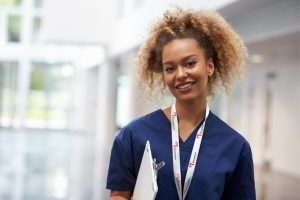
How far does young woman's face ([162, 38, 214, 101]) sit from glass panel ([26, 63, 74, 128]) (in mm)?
24425

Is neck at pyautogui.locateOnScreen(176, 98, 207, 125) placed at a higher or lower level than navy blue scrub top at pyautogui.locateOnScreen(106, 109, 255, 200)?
higher

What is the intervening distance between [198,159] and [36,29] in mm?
25200

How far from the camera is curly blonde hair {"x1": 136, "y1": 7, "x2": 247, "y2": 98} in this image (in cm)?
180

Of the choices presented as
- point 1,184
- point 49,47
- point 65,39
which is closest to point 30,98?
point 49,47

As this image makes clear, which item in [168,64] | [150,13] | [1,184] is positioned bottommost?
[1,184]

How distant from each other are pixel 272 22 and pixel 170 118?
21.9 ft

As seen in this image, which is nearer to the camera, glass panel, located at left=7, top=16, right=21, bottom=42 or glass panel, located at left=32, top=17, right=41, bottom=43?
glass panel, located at left=32, top=17, right=41, bottom=43

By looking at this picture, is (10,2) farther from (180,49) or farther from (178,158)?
(178,158)

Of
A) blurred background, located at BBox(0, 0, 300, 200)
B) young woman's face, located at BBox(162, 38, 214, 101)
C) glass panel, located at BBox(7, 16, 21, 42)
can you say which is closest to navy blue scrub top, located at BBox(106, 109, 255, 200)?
young woman's face, located at BBox(162, 38, 214, 101)

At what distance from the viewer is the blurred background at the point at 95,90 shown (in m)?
8.17

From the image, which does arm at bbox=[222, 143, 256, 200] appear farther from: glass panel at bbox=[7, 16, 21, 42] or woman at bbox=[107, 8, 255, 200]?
glass panel at bbox=[7, 16, 21, 42]

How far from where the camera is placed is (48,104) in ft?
87.2

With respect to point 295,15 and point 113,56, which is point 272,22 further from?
point 113,56

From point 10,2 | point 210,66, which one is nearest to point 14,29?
point 10,2
